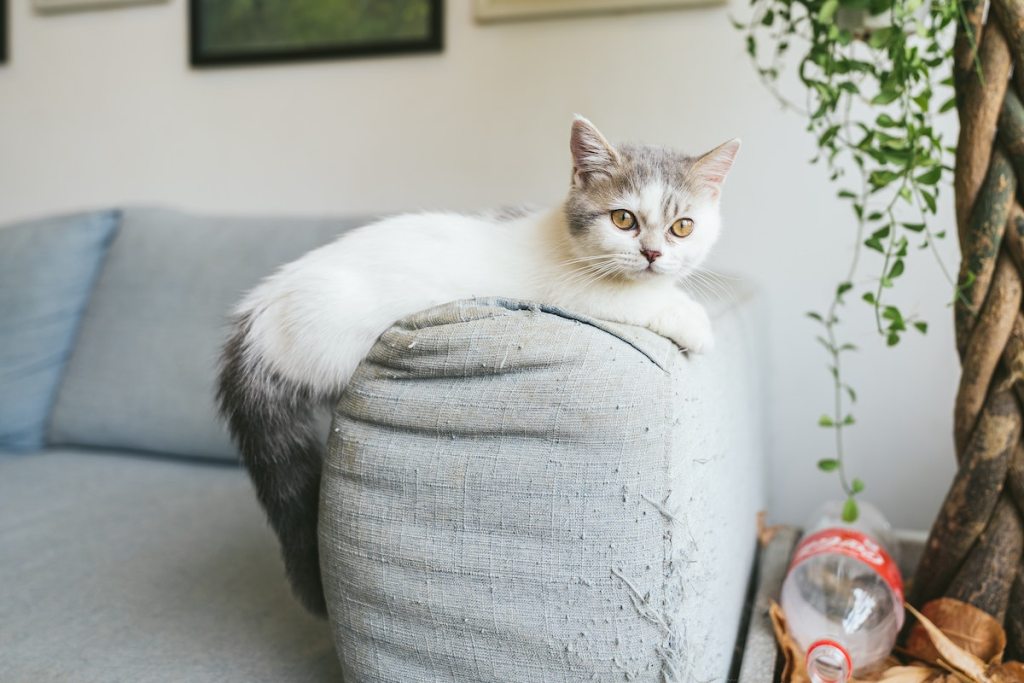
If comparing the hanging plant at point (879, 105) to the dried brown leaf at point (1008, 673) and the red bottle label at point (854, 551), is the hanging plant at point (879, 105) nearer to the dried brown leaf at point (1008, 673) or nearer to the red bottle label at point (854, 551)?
the red bottle label at point (854, 551)

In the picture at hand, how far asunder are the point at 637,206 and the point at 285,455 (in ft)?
1.54

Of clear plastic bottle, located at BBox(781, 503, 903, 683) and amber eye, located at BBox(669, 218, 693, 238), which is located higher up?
amber eye, located at BBox(669, 218, 693, 238)

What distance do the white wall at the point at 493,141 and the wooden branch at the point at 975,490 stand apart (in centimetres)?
63

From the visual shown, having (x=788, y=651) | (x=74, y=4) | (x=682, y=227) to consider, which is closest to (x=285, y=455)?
(x=682, y=227)

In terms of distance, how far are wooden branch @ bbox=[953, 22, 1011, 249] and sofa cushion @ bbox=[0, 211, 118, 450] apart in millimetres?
1658

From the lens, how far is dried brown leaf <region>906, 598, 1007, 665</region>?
0.82 meters

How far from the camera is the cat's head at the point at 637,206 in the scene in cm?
81

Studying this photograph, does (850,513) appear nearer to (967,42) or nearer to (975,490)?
(975,490)

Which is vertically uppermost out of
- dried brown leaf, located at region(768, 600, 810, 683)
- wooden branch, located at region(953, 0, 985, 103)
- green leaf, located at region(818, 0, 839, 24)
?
green leaf, located at region(818, 0, 839, 24)

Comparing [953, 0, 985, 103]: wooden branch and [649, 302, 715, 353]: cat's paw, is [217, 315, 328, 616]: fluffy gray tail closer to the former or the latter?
[649, 302, 715, 353]: cat's paw

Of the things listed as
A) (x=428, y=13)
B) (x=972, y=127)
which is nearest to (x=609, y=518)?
(x=972, y=127)


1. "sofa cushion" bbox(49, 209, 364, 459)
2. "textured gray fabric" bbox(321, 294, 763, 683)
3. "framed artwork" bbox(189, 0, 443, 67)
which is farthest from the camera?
"framed artwork" bbox(189, 0, 443, 67)

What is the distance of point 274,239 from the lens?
1.54m

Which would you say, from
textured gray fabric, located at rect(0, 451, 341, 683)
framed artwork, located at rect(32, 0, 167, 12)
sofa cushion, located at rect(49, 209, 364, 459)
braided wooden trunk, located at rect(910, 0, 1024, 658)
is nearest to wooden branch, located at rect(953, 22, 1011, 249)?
braided wooden trunk, located at rect(910, 0, 1024, 658)
